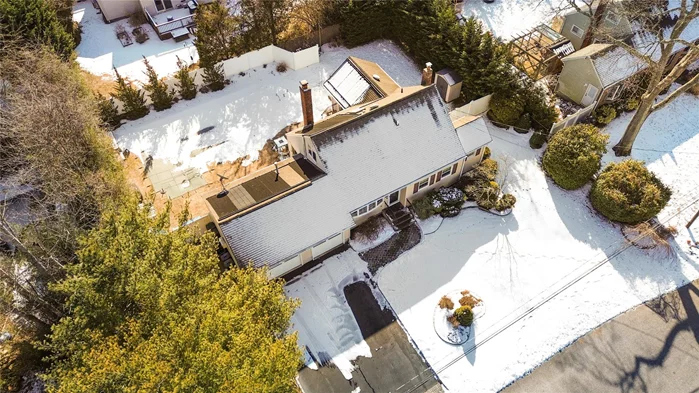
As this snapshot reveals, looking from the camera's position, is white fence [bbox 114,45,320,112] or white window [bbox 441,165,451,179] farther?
white fence [bbox 114,45,320,112]

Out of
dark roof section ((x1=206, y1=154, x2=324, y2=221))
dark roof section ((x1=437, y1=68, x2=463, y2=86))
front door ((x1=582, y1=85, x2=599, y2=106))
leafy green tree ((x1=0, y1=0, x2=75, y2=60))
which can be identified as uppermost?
leafy green tree ((x1=0, y1=0, x2=75, y2=60))

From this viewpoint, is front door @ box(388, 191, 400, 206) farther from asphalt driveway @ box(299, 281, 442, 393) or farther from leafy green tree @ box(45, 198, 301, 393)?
leafy green tree @ box(45, 198, 301, 393)

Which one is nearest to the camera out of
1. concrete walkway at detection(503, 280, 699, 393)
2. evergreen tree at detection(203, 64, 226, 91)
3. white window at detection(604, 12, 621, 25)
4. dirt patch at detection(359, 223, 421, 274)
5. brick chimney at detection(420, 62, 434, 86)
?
concrete walkway at detection(503, 280, 699, 393)

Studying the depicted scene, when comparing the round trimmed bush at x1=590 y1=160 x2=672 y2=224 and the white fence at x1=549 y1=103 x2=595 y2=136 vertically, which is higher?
the white fence at x1=549 y1=103 x2=595 y2=136

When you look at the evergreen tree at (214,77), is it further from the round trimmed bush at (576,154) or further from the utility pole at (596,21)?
the utility pole at (596,21)

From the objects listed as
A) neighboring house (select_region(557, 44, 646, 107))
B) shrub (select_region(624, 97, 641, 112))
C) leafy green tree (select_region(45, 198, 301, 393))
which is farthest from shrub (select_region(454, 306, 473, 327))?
shrub (select_region(624, 97, 641, 112))

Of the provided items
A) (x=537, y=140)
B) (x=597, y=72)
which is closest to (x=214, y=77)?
(x=537, y=140)

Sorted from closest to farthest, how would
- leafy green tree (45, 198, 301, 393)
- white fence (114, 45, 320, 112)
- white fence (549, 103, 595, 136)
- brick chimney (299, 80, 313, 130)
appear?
1. leafy green tree (45, 198, 301, 393)
2. brick chimney (299, 80, 313, 130)
3. white fence (549, 103, 595, 136)
4. white fence (114, 45, 320, 112)
